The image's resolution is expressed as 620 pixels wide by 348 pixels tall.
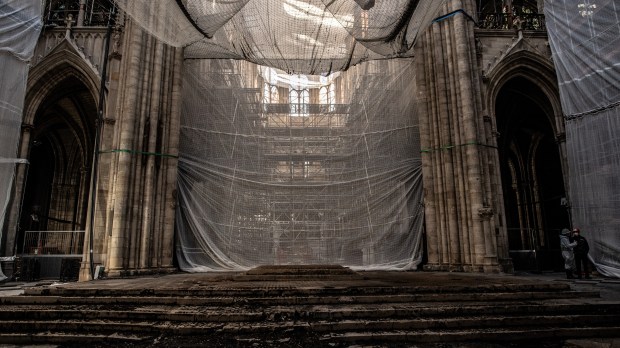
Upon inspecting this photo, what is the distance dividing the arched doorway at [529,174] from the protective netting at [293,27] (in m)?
10.5

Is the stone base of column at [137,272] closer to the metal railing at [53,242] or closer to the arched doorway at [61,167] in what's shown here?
the metal railing at [53,242]

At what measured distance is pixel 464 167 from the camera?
12469mm

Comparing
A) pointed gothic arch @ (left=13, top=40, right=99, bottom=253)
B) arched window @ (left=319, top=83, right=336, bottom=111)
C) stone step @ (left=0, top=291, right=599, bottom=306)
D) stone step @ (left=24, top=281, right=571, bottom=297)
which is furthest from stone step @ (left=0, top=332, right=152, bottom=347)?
arched window @ (left=319, top=83, right=336, bottom=111)

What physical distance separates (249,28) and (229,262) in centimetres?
738

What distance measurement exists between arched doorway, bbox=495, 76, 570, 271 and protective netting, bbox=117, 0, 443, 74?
1048cm

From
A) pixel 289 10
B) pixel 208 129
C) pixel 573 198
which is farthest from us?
pixel 208 129

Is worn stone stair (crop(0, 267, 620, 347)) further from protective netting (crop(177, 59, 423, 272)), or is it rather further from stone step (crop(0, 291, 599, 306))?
protective netting (crop(177, 59, 423, 272))

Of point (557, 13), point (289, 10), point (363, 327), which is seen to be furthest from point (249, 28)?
point (557, 13)

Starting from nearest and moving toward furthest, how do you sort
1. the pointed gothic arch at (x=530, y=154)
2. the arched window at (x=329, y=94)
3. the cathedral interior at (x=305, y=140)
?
the cathedral interior at (x=305, y=140), the pointed gothic arch at (x=530, y=154), the arched window at (x=329, y=94)

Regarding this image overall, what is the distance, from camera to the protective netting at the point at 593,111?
33.9 feet

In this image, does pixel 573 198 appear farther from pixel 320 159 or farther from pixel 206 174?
pixel 206 174

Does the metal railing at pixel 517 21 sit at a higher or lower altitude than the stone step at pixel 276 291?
higher

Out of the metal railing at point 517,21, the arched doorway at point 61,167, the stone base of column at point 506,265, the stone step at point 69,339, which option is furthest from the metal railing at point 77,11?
the stone base of column at point 506,265

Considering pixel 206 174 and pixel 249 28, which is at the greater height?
pixel 249 28
